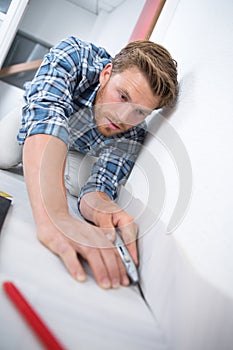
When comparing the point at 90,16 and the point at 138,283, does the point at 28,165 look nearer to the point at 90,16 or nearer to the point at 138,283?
the point at 138,283

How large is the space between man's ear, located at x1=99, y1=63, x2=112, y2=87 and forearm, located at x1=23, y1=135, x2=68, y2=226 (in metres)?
0.31

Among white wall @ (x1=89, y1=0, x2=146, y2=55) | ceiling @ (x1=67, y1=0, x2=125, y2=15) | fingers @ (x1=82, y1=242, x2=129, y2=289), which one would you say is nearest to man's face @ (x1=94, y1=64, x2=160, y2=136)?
fingers @ (x1=82, y1=242, x2=129, y2=289)

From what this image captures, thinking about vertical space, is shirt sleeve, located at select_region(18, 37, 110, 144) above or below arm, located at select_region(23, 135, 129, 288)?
above

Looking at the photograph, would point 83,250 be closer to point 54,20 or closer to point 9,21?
point 9,21

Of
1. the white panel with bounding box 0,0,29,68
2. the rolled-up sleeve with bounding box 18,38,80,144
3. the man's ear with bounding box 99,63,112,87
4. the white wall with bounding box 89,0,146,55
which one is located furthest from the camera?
the white wall with bounding box 89,0,146,55

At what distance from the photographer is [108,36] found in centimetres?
325

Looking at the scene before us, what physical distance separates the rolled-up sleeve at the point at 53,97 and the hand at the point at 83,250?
252 mm

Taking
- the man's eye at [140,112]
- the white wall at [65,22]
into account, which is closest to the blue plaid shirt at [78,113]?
the man's eye at [140,112]

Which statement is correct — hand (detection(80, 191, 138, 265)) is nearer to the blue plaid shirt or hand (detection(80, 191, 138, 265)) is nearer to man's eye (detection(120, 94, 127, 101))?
the blue plaid shirt

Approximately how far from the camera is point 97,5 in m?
3.41

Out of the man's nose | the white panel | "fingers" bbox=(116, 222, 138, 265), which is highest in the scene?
the white panel

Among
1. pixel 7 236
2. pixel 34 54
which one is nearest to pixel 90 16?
pixel 34 54

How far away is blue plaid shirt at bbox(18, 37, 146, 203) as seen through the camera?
0.73m

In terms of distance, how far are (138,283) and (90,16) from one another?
376 centimetres
